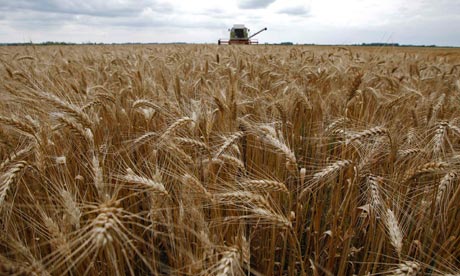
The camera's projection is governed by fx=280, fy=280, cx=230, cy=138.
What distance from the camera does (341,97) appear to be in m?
2.56

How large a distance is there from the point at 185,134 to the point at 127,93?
1147 mm

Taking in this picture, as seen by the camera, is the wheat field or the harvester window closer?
the wheat field

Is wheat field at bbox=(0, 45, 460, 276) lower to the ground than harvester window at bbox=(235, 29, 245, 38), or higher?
lower

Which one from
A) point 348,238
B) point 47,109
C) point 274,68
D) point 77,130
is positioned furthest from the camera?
point 274,68

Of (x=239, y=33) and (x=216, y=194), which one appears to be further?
(x=239, y=33)

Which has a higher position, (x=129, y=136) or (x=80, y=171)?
(x=129, y=136)

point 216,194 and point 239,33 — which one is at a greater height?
point 239,33

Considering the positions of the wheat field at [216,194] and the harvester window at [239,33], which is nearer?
the wheat field at [216,194]

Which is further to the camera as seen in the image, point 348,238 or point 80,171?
point 80,171

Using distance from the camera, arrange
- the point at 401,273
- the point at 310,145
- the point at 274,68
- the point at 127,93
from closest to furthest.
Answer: the point at 401,273
the point at 310,145
the point at 127,93
the point at 274,68

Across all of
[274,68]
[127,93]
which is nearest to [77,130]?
[127,93]

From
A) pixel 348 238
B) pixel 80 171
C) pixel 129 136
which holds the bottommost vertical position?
pixel 348 238

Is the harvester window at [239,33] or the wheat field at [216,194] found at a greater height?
the harvester window at [239,33]

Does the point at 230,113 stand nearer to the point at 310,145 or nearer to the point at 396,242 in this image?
the point at 310,145
